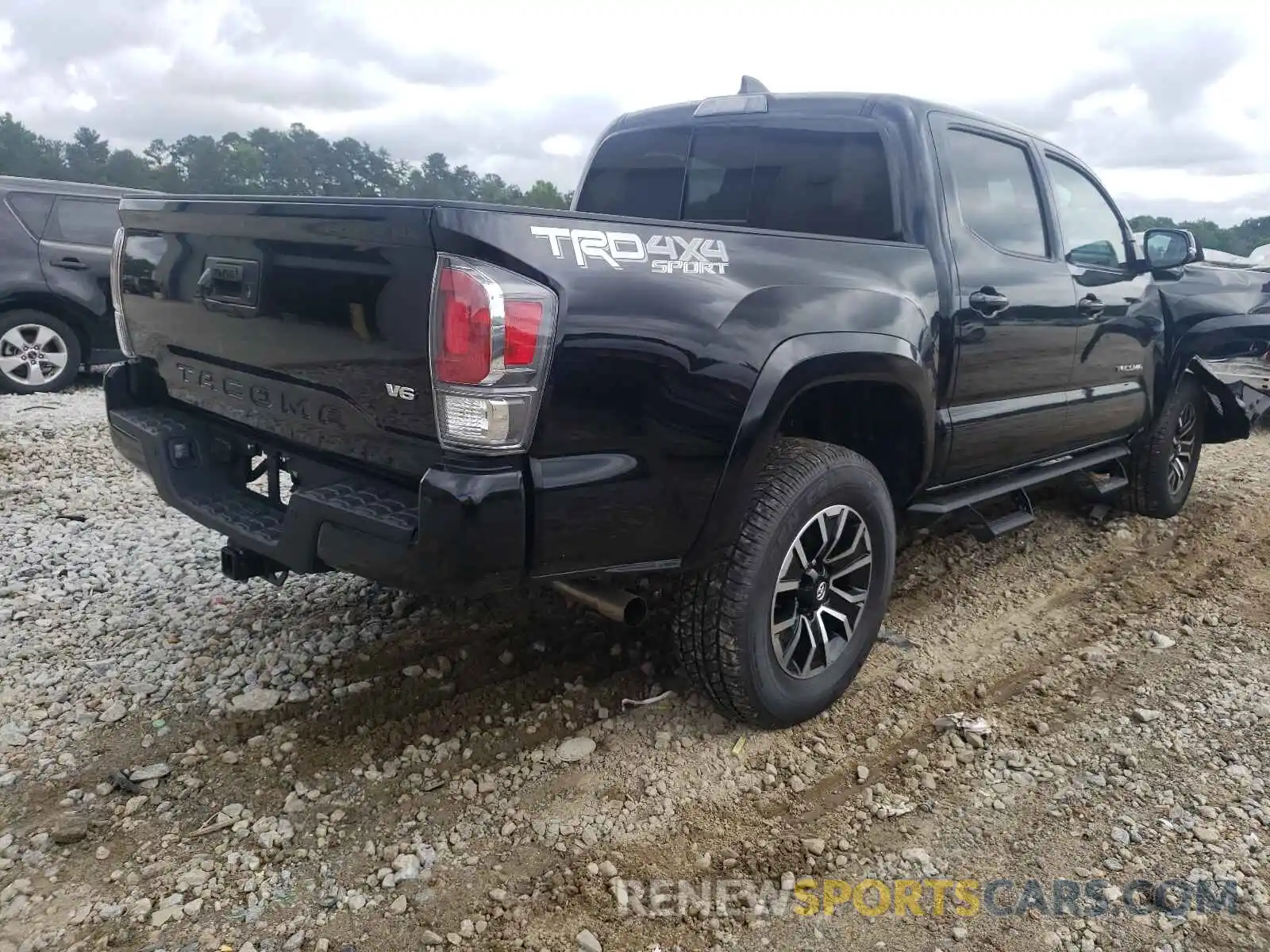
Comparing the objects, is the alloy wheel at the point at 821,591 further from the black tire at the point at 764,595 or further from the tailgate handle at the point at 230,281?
the tailgate handle at the point at 230,281

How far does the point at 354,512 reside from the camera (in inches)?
89.1

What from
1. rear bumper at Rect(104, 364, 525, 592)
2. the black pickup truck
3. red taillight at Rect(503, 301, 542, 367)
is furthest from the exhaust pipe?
red taillight at Rect(503, 301, 542, 367)

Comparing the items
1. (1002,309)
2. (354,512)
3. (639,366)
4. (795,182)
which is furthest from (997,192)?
(354,512)

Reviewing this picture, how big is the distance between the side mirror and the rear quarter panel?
2.79 m

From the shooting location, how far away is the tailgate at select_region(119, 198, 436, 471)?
2.18m

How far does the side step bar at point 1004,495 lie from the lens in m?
3.56

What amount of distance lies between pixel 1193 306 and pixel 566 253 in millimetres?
4096

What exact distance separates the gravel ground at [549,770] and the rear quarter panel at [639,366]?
77cm

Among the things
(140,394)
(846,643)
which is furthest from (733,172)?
(140,394)

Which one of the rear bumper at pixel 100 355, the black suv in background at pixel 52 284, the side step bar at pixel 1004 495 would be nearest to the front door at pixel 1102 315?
A: the side step bar at pixel 1004 495

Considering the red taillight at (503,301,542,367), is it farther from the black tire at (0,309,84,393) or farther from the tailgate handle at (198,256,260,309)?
the black tire at (0,309,84,393)

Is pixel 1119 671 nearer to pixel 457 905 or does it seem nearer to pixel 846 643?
pixel 846 643

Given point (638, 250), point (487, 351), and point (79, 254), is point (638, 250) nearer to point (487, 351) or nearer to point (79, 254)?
point (487, 351)

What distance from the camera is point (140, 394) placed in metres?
3.16
